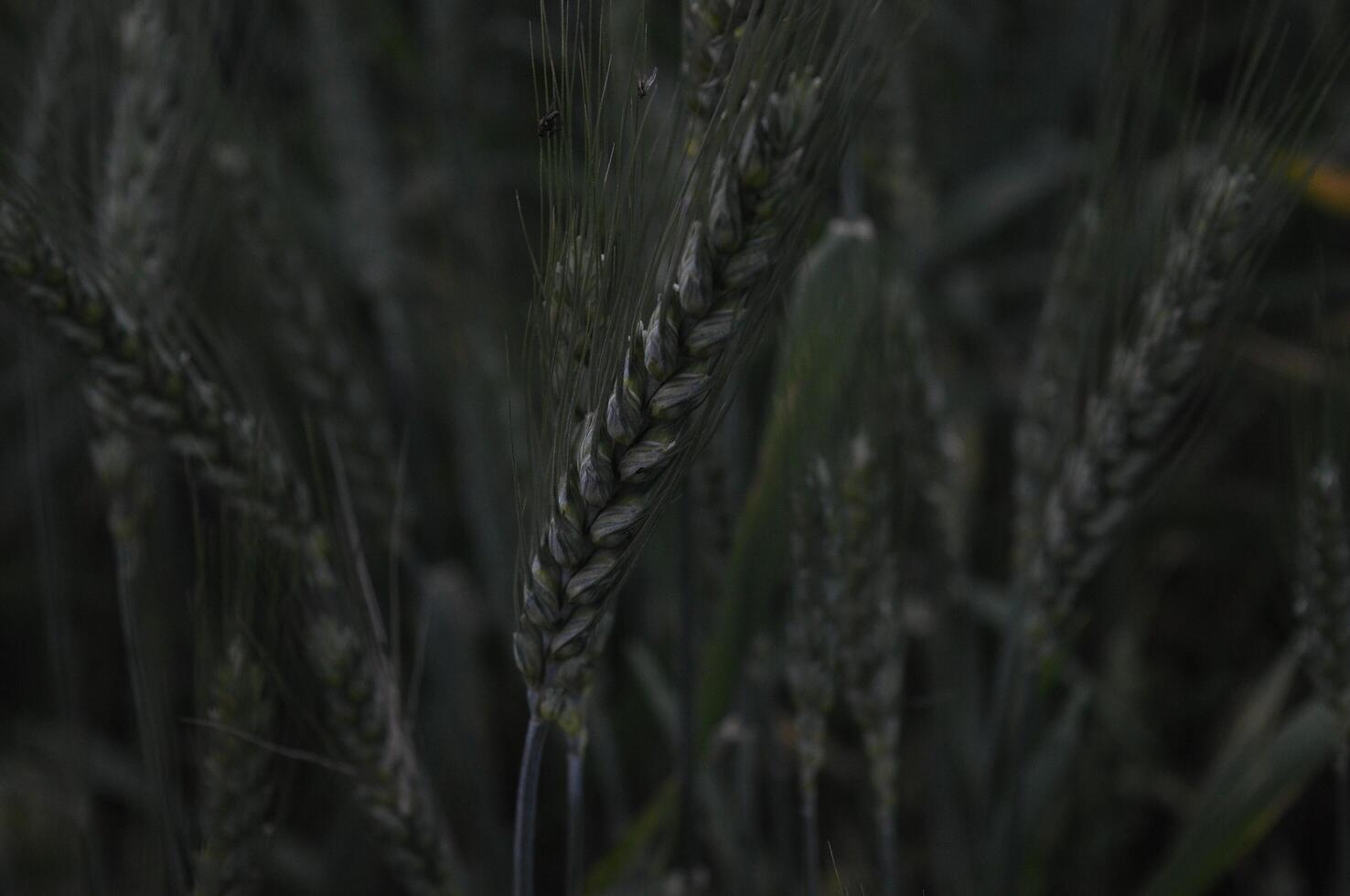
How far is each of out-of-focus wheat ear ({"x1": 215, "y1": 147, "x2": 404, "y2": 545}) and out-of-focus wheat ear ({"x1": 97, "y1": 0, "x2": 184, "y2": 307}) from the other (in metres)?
0.11

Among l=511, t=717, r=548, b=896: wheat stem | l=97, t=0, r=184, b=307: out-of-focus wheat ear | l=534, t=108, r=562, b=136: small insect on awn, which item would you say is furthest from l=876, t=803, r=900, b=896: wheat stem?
l=97, t=0, r=184, b=307: out-of-focus wheat ear

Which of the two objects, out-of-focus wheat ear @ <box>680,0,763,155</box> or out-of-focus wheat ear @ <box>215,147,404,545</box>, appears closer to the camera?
out-of-focus wheat ear @ <box>680,0,763,155</box>

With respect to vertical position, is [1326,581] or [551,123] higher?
[551,123]

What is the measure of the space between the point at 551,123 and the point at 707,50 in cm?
13

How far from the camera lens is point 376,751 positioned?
74cm

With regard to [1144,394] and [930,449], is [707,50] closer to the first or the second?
[1144,394]

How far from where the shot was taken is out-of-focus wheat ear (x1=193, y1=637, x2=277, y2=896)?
2.37 feet

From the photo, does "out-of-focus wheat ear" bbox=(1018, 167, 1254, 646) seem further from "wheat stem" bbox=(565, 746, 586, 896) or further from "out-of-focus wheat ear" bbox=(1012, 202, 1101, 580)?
"wheat stem" bbox=(565, 746, 586, 896)

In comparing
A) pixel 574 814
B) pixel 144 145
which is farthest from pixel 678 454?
pixel 144 145

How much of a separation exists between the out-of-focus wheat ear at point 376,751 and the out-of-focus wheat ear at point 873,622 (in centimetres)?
31

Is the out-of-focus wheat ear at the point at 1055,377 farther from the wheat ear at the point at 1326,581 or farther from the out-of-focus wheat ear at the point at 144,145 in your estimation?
the out-of-focus wheat ear at the point at 144,145

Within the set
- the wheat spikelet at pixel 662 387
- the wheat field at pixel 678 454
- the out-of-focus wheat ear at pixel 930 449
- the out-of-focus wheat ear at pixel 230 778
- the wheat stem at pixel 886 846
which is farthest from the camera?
the out-of-focus wheat ear at pixel 930 449

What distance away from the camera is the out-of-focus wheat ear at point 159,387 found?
726 millimetres

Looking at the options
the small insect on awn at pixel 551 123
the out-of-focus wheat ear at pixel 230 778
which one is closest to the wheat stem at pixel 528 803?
the out-of-focus wheat ear at pixel 230 778
